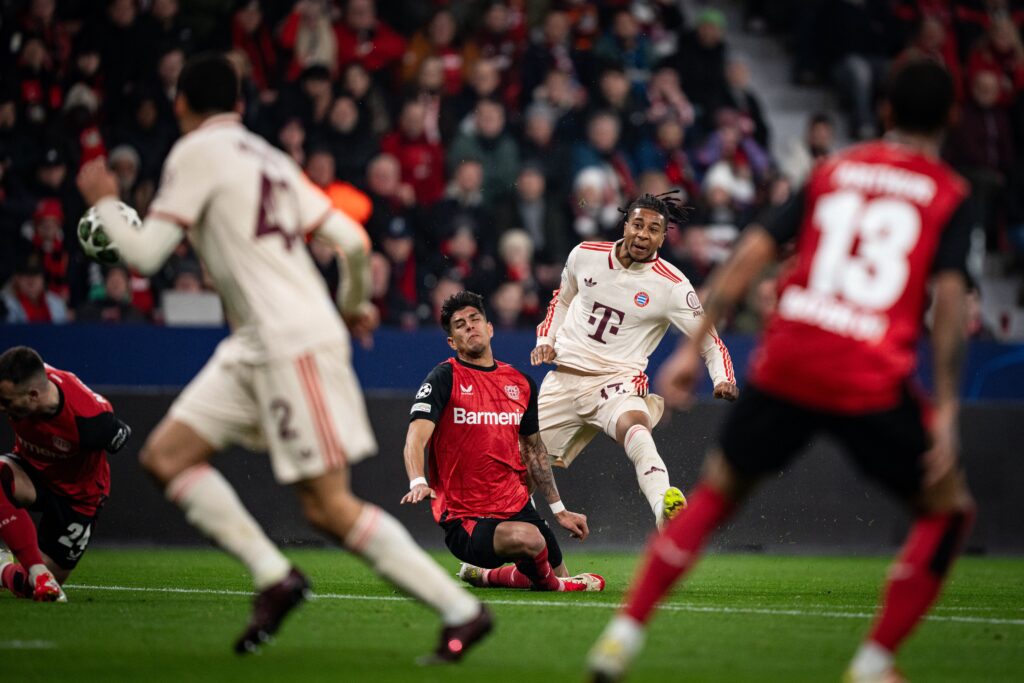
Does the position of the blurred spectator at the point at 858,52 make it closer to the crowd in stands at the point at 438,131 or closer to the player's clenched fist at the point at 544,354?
the crowd in stands at the point at 438,131

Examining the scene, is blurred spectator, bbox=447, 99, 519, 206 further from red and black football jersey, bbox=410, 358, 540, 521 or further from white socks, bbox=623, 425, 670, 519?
A: red and black football jersey, bbox=410, 358, 540, 521

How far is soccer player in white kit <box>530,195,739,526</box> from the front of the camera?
1035 centimetres

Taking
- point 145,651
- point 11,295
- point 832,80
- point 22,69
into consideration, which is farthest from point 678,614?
point 832,80

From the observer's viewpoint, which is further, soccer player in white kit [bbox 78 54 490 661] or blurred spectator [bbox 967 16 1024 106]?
blurred spectator [bbox 967 16 1024 106]

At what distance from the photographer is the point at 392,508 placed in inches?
515

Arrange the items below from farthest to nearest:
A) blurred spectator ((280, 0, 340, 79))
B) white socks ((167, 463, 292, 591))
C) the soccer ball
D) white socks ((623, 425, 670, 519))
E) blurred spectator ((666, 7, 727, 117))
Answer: blurred spectator ((666, 7, 727, 117)) → blurred spectator ((280, 0, 340, 79)) → white socks ((623, 425, 670, 519)) → the soccer ball → white socks ((167, 463, 292, 591))

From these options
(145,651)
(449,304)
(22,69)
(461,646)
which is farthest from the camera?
(22,69)

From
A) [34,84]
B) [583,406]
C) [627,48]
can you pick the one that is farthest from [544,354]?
[627,48]

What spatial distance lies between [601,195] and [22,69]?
560 cm

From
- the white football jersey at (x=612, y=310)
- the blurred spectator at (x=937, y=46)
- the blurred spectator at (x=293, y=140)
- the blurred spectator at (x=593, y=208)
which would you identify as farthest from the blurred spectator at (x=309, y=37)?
the blurred spectator at (x=937, y=46)

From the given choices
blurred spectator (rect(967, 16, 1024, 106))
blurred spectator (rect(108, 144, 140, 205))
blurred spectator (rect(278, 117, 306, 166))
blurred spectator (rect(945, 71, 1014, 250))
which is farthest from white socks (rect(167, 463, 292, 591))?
blurred spectator (rect(967, 16, 1024, 106))

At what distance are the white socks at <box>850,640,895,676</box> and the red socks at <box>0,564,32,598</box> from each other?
479 cm

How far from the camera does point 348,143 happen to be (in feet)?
48.9

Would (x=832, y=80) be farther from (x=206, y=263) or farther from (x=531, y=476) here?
(x=206, y=263)
